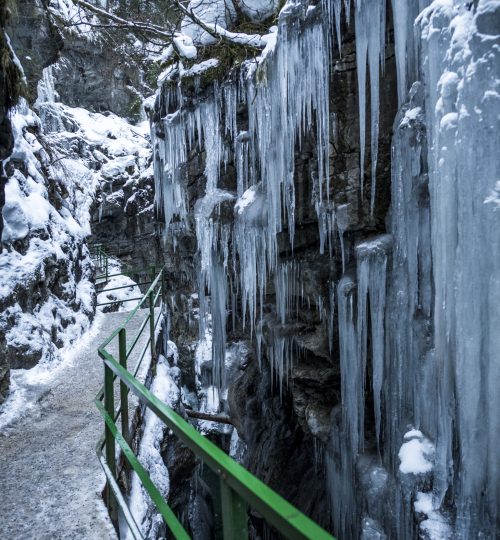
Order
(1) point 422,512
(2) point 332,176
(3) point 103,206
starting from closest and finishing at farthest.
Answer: (1) point 422,512
(2) point 332,176
(3) point 103,206

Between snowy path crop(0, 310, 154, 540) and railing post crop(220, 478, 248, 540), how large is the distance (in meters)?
1.50

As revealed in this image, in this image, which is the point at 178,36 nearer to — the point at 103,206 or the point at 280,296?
Result: the point at 280,296

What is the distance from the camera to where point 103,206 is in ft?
61.4

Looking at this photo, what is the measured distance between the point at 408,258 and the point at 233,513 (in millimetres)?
3190

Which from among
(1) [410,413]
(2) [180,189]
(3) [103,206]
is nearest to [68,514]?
(1) [410,413]

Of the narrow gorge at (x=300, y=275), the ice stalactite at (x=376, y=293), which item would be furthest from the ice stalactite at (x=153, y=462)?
the ice stalactite at (x=376, y=293)

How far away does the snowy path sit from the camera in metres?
2.23

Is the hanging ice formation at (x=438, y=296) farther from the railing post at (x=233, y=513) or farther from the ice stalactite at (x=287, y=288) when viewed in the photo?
the railing post at (x=233, y=513)

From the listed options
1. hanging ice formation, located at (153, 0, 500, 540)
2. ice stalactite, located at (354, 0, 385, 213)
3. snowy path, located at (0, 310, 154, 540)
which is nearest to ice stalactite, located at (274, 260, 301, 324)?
hanging ice formation, located at (153, 0, 500, 540)

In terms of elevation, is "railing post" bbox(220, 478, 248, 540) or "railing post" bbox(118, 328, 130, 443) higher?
"railing post" bbox(220, 478, 248, 540)

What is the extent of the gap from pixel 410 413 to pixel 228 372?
13.9ft

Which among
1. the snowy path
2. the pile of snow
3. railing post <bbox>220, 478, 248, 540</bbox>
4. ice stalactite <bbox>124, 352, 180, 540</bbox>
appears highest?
the pile of snow

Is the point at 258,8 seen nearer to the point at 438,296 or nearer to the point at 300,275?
the point at 300,275

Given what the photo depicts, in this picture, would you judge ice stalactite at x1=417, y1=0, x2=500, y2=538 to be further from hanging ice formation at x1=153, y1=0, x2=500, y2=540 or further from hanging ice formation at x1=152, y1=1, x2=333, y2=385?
hanging ice formation at x1=152, y1=1, x2=333, y2=385
